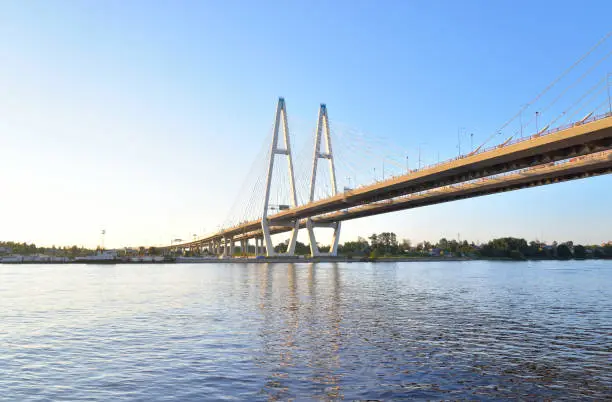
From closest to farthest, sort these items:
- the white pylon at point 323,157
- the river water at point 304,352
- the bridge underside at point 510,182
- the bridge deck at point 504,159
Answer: the river water at point 304,352, the bridge deck at point 504,159, the bridge underside at point 510,182, the white pylon at point 323,157

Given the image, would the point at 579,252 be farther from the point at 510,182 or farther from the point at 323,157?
the point at 510,182

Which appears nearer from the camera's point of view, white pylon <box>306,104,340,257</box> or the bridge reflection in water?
the bridge reflection in water

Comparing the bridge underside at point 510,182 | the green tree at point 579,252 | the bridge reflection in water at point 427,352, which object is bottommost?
the bridge reflection in water at point 427,352

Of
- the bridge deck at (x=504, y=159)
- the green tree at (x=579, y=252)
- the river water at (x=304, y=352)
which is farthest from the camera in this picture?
the green tree at (x=579, y=252)

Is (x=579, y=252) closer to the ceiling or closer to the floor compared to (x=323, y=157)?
closer to the floor

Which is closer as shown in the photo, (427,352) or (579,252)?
(427,352)

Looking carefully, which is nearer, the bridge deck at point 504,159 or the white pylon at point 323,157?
the bridge deck at point 504,159

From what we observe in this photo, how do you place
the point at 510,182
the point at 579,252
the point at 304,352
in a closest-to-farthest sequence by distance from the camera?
Answer: the point at 304,352, the point at 510,182, the point at 579,252

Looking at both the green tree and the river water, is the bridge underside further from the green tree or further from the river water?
→ the green tree

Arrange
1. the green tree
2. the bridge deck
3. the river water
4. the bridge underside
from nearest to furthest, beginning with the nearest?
1. the river water
2. the bridge deck
3. the bridge underside
4. the green tree

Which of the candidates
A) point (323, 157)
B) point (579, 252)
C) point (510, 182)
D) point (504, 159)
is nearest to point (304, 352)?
point (504, 159)

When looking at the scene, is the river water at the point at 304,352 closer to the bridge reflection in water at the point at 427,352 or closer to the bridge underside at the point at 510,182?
the bridge reflection in water at the point at 427,352

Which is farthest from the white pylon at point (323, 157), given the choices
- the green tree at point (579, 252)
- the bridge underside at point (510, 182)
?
the green tree at point (579, 252)

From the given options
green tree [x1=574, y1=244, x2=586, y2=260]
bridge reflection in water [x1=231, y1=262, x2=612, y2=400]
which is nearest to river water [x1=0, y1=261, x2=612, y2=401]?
bridge reflection in water [x1=231, y1=262, x2=612, y2=400]
